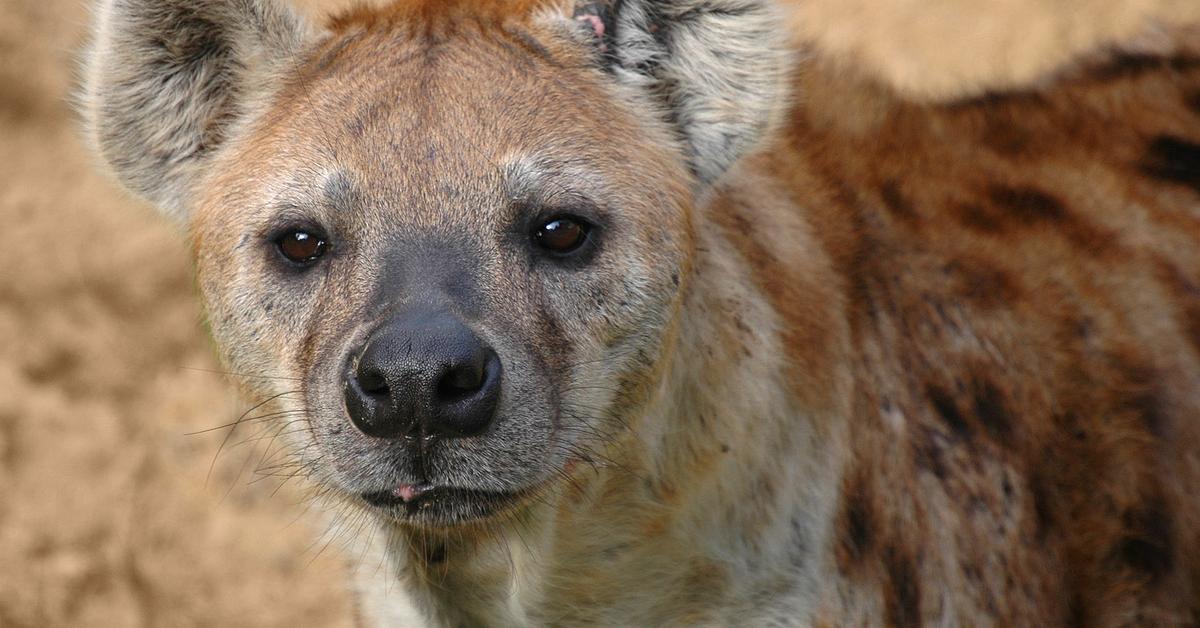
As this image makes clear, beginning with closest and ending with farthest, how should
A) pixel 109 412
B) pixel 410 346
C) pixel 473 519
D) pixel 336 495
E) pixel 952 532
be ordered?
1. pixel 410 346
2. pixel 473 519
3. pixel 336 495
4. pixel 952 532
5. pixel 109 412

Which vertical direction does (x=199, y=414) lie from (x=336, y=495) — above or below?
below

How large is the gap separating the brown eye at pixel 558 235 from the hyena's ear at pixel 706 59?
0.98 feet

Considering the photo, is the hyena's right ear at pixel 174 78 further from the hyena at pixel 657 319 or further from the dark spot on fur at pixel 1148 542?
the dark spot on fur at pixel 1148 542

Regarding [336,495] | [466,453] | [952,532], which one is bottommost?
[952,532]

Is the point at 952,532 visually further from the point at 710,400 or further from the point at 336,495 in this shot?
the point at 336,495

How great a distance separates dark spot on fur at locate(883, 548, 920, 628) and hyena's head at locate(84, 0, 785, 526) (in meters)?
0.57

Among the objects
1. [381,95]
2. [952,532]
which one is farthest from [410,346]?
[952,532]

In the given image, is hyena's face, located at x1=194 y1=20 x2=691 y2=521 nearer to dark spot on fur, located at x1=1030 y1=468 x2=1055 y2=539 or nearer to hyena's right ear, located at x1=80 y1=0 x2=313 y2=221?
hyena's right ear, located at x1=80 y1=0 x2=313 y2=221

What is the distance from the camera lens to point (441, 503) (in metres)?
2.08

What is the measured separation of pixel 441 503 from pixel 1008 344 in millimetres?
1181

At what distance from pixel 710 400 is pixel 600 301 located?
283mm

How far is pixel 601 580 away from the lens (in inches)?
93.7

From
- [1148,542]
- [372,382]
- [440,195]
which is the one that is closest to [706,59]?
[440,195]

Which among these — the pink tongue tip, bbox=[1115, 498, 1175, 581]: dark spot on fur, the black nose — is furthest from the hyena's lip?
bbox=[1115, 498, 1175, 581]: dark spot on fur
